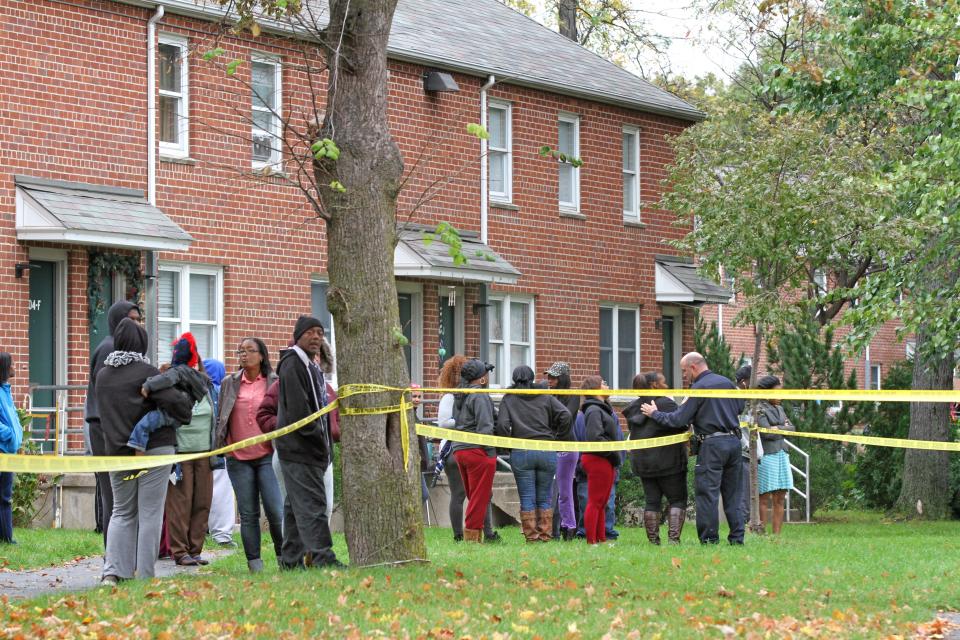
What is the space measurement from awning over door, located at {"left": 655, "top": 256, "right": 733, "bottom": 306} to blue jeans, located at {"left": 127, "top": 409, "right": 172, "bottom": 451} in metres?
19.0

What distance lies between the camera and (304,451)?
1123 centimetres

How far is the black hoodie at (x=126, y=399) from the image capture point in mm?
10750

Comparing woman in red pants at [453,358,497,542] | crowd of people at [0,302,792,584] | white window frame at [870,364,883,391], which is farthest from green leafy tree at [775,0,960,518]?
white window frame at [870,364,883,391]

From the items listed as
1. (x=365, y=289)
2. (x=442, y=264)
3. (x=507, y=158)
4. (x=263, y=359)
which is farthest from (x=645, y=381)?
(x=507, y=158)

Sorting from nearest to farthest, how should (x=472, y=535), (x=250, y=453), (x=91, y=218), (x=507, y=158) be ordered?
(x=250, y=453)
(x=472, y=535)
(x=91, y=218)
(x=507, y=158)

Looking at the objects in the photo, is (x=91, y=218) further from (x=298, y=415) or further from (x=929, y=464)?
(x=929, y=464)

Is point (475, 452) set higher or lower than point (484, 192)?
lower

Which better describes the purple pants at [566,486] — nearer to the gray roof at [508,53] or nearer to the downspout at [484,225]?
the downspout at [484,225]

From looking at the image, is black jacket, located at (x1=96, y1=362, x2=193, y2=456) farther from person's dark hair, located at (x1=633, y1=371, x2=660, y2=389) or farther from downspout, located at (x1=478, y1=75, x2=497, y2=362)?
downspout, located at (x1=478, y1=75, x2=497, y2=362)

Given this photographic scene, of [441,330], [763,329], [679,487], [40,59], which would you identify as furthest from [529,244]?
[679,487]

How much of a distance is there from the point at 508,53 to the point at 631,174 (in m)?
3.31

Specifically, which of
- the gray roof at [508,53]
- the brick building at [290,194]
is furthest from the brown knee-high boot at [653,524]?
the gray roof at [508,53]

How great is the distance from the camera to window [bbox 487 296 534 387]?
2620cm

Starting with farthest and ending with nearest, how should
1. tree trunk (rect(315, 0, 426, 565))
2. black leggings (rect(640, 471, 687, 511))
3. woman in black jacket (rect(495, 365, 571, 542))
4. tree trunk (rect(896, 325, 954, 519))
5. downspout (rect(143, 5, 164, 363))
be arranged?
tree trunk (rect(896, 325, 954, 519))
downspout (rect(143, 5, 164, 363))
woman in black jacket (rect(495, 365, 571, 542))
black leggings (rect(640, 471, 687, 511))
tree trunk (rect(315, 0, 426, 565))
